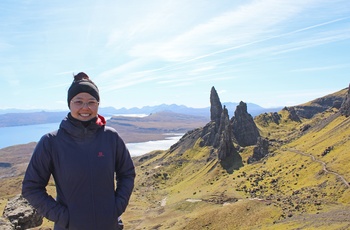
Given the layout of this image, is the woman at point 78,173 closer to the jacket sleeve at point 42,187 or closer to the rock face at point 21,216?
the jacket sleeve at point 42,187

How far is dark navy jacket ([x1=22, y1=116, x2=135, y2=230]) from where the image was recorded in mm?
9594

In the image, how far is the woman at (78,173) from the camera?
9.61 m

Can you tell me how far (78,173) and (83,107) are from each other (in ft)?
6.68

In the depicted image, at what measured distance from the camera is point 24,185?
382 inches

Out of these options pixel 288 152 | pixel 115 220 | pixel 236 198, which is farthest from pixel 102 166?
pixel 288 152

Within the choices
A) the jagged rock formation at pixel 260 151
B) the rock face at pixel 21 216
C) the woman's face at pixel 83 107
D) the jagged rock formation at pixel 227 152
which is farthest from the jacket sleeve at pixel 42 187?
the jagged rock formation at pixel 227 152

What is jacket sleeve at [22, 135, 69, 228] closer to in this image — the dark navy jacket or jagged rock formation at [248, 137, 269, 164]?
the dark navy jacket

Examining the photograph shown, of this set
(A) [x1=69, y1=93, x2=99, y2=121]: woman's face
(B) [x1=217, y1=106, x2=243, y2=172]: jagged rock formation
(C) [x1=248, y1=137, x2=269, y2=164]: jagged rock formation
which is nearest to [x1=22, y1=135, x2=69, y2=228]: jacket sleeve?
(A) [x1=69, y1=93, x2=99, y2=121]: woman's face

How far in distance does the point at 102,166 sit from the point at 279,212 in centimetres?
8002

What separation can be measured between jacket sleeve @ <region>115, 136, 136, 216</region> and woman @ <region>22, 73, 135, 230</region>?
35mm

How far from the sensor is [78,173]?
9.67 metres

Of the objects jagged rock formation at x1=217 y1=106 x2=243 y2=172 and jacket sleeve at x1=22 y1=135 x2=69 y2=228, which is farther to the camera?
jagged rock formation at x1=217 y1=106 x2=243 y2=172

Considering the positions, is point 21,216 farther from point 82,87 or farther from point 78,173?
point 82,87

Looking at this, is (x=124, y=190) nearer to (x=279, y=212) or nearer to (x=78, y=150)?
(x=78, y=150)
